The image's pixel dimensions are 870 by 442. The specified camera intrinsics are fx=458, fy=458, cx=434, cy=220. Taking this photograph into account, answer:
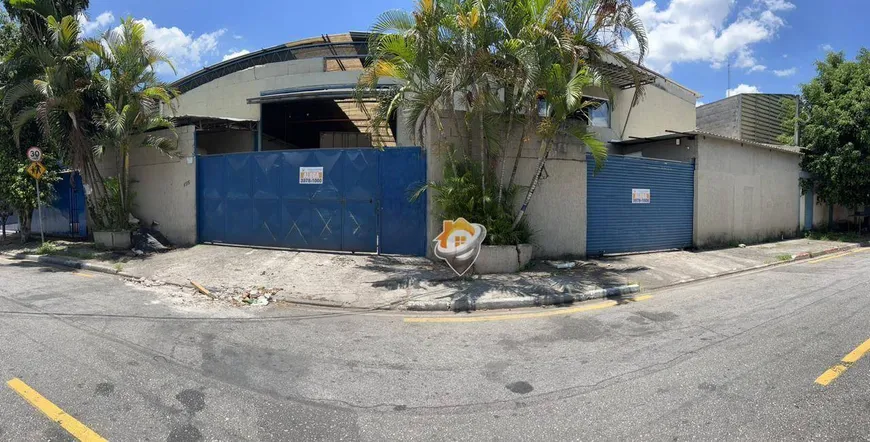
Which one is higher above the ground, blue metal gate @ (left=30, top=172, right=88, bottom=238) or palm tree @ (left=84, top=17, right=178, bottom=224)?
palm tree @ (left=84, top=17, right=178, bottom=224)

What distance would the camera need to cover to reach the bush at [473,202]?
906 cm

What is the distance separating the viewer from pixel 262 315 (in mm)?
6754

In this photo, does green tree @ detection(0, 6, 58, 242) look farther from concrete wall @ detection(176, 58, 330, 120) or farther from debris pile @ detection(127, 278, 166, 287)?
debris pile @ detection(127, 278, 166, 287)

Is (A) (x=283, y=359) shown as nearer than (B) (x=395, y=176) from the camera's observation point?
Yes

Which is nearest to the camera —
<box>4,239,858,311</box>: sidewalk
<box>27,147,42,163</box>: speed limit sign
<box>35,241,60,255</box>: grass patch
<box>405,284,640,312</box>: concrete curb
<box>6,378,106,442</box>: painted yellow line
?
<box>6,378,106,442</box>: painted yellow line

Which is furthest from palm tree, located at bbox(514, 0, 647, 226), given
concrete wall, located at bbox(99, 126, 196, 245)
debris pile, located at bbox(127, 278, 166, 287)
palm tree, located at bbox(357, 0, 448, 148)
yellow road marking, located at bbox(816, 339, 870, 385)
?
concrete wall, located at bbox(99, 126, 196, 245)

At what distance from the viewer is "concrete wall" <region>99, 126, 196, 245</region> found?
1236 centimetres

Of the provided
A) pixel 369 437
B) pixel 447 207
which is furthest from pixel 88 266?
pixel 369 437

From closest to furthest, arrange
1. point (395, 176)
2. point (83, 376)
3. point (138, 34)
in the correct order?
1. point (83, 376)
2. point (395, 176)
3. point (138, 34)

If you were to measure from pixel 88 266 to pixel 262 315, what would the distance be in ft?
22.0

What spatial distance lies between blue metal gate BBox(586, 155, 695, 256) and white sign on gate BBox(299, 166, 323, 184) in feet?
21.3

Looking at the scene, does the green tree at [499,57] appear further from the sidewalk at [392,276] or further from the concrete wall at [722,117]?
the concrete wall at [722,117]

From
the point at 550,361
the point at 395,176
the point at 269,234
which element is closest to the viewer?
the point at 550,361

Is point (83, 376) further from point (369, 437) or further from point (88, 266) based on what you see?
point (88, 266)
